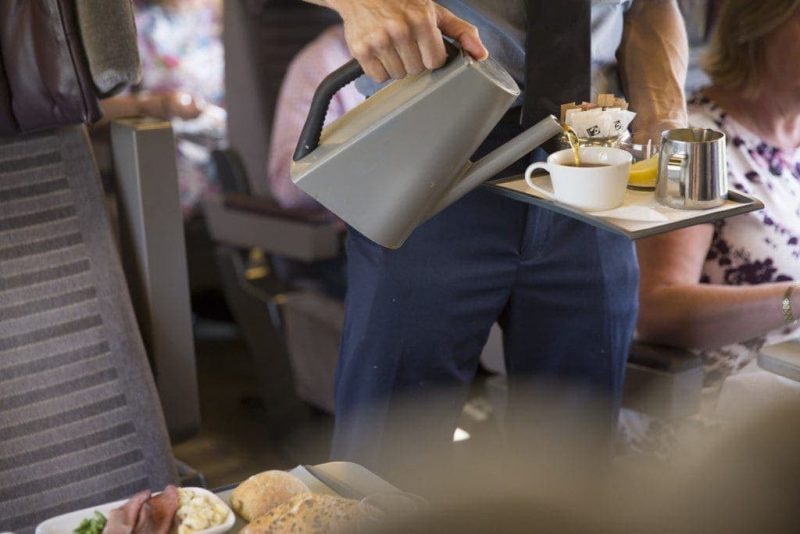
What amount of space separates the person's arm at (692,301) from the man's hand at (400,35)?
2.66ft

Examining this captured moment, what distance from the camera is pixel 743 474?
66 centimetres

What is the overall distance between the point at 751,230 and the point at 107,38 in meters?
1.17

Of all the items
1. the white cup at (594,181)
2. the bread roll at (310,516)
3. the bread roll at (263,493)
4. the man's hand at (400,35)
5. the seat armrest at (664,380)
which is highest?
the man's hand at (400,35)

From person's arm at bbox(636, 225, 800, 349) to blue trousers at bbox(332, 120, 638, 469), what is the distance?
230 millimetres

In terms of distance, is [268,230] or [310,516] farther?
[268,230]

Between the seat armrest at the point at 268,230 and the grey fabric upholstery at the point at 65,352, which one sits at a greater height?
the grey fabric upholstery at the point at 65,352

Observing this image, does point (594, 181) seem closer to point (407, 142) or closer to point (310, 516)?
point (407, 142)

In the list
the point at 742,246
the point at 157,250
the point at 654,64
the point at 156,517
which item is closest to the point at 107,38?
the point at 157,250

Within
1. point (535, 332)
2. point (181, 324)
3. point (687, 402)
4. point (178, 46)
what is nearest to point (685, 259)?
point (687, 402)

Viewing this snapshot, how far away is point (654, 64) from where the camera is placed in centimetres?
172

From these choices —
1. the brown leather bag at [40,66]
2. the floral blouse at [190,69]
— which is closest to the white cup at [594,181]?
the brown leather bag at [40,66]

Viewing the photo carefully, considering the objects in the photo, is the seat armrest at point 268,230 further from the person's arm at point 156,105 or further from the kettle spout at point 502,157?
the kettle spout at point 502,157

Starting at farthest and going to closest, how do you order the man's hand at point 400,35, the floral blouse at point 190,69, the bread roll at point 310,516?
the floral blouse at point 190,69
the man's hand at point 400,35
the bread roll at point 310,516

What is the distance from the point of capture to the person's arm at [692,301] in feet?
6.47
